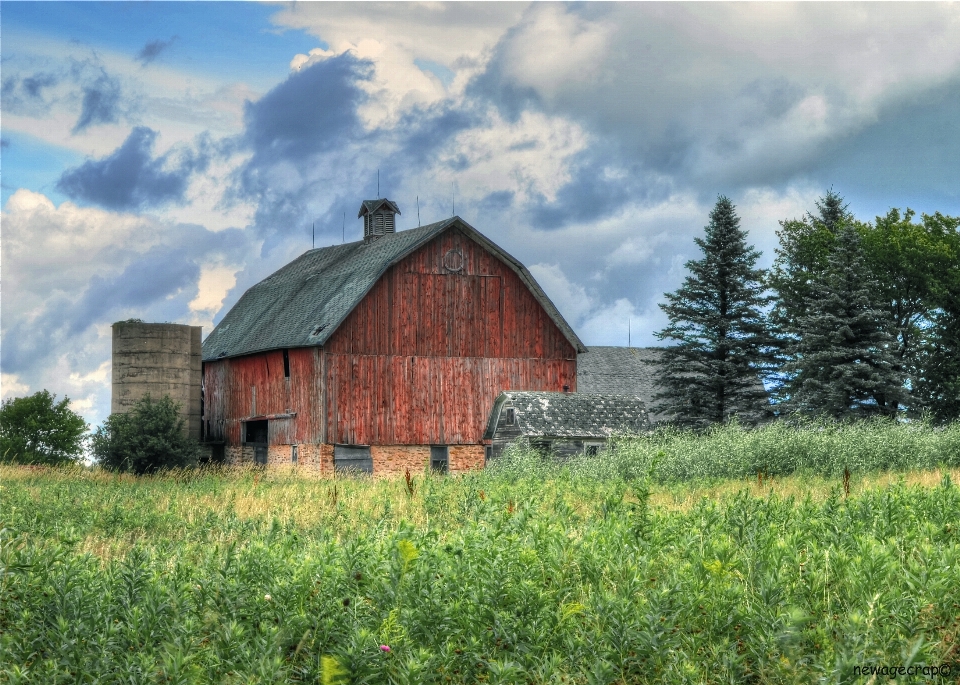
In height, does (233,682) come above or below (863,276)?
below

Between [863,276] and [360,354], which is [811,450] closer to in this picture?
[360,354]

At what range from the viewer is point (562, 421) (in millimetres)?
30328

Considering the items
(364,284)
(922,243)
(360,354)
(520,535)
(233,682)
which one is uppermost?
(922,243)

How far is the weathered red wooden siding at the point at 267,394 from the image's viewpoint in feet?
105

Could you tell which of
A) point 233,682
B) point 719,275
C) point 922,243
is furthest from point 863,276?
point 233,682

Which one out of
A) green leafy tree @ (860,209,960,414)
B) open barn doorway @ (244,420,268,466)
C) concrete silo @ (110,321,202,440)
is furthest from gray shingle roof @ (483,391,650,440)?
green leafy tree @ (860,209,960,414)

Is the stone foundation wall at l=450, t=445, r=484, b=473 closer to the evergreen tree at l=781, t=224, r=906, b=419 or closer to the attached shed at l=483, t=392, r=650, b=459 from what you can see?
the attached shed at l=483, t=392, r=650, b=459

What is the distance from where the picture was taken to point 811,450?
70.2ft

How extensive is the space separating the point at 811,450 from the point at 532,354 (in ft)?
44.7

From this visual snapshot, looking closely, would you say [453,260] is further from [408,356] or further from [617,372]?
[617,372]

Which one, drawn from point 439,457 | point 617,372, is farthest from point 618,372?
point 439,457

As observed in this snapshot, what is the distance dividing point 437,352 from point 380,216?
10771 millimetres

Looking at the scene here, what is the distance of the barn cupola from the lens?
41906mm

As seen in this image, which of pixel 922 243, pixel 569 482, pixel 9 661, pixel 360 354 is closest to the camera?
pixel 9 661
